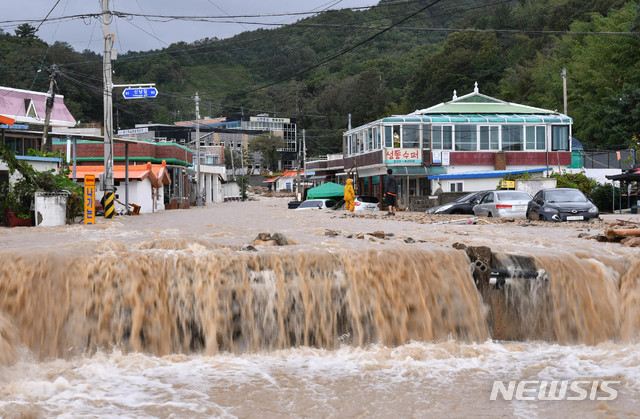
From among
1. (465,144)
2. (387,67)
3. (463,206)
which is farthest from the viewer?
(387,67)

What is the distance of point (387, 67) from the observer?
11156cm

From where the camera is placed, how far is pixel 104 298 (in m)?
8.59

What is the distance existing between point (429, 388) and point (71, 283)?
189 inches

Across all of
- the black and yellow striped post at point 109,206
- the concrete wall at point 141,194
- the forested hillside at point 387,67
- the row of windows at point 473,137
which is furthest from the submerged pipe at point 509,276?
the row of windows at point 473,137

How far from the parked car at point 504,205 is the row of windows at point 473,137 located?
18537mm

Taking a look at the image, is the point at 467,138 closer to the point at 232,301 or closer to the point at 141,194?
the point at 141,194

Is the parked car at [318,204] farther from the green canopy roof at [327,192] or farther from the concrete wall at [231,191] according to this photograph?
the concrete wall at [231,191]

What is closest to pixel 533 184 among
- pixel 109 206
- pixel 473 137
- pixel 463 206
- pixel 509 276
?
pixel 463 206

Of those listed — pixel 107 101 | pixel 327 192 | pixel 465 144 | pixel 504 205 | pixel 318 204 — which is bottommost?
pixel 318 204

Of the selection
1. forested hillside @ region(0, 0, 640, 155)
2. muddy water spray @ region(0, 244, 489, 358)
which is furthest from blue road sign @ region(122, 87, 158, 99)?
muddy water spray @ region(0, 244, 489, 358)

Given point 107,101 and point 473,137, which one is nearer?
point 107,101

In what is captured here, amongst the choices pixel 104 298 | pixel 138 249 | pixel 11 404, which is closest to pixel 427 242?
pixel 138 249

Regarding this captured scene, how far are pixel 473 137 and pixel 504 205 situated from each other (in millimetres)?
Answer: 20804

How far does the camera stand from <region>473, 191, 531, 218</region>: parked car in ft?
75.5
